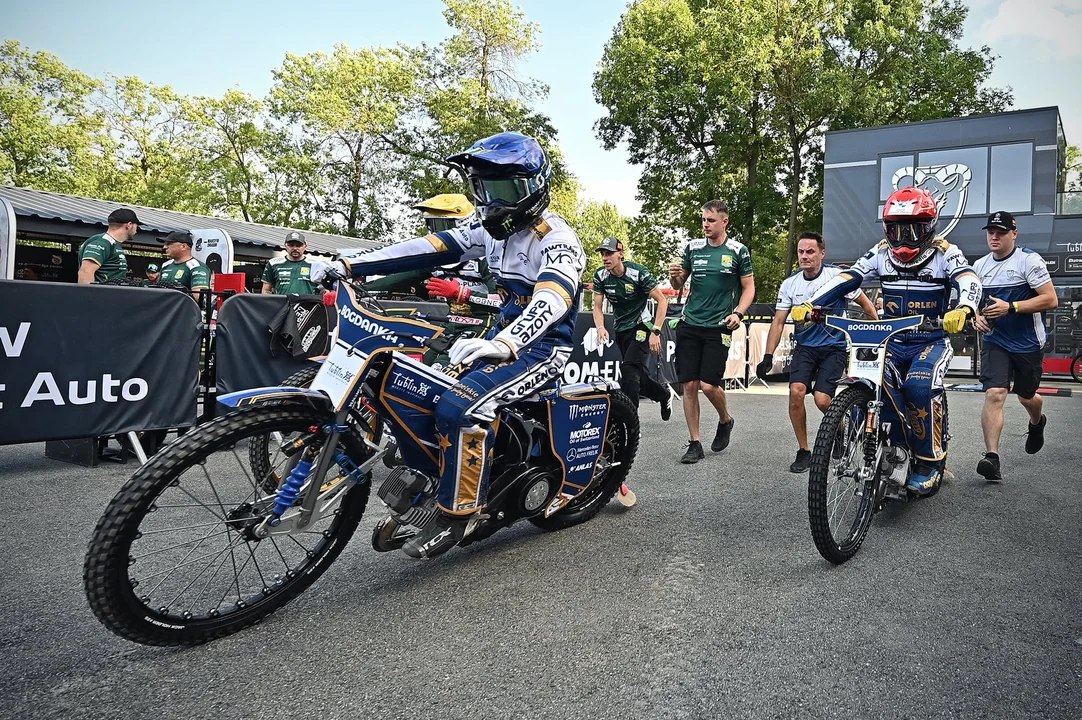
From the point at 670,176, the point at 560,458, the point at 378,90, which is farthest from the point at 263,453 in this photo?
the point at 378,90

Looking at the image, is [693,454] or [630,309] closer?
[693,454]

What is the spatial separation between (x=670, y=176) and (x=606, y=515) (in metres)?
29.1

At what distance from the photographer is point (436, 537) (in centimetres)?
304

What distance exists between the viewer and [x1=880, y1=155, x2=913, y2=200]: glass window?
1983cm

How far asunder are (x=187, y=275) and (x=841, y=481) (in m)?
6.67

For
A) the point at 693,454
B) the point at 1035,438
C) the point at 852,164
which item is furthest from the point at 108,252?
the point at 852,164

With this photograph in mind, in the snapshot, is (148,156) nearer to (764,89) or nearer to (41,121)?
(41,121)

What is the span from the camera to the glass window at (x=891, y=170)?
1983cm

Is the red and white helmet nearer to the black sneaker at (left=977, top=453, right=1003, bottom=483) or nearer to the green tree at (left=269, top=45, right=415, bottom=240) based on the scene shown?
the black sneaker at (left=977, top=453, right=1003, bottom=483)

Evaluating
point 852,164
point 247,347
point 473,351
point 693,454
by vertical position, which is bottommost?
point 693,454

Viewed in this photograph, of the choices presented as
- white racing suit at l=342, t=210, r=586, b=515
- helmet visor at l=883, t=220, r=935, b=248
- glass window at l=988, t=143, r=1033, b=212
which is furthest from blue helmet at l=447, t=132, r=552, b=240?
glass window at l=988, t=143, r=1033, b=212

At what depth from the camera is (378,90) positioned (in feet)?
109

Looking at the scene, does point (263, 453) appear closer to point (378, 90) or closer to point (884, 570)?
point (884, 570)

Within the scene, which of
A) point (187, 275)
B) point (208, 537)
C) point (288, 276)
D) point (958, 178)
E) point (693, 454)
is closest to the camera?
point (208, 537)
